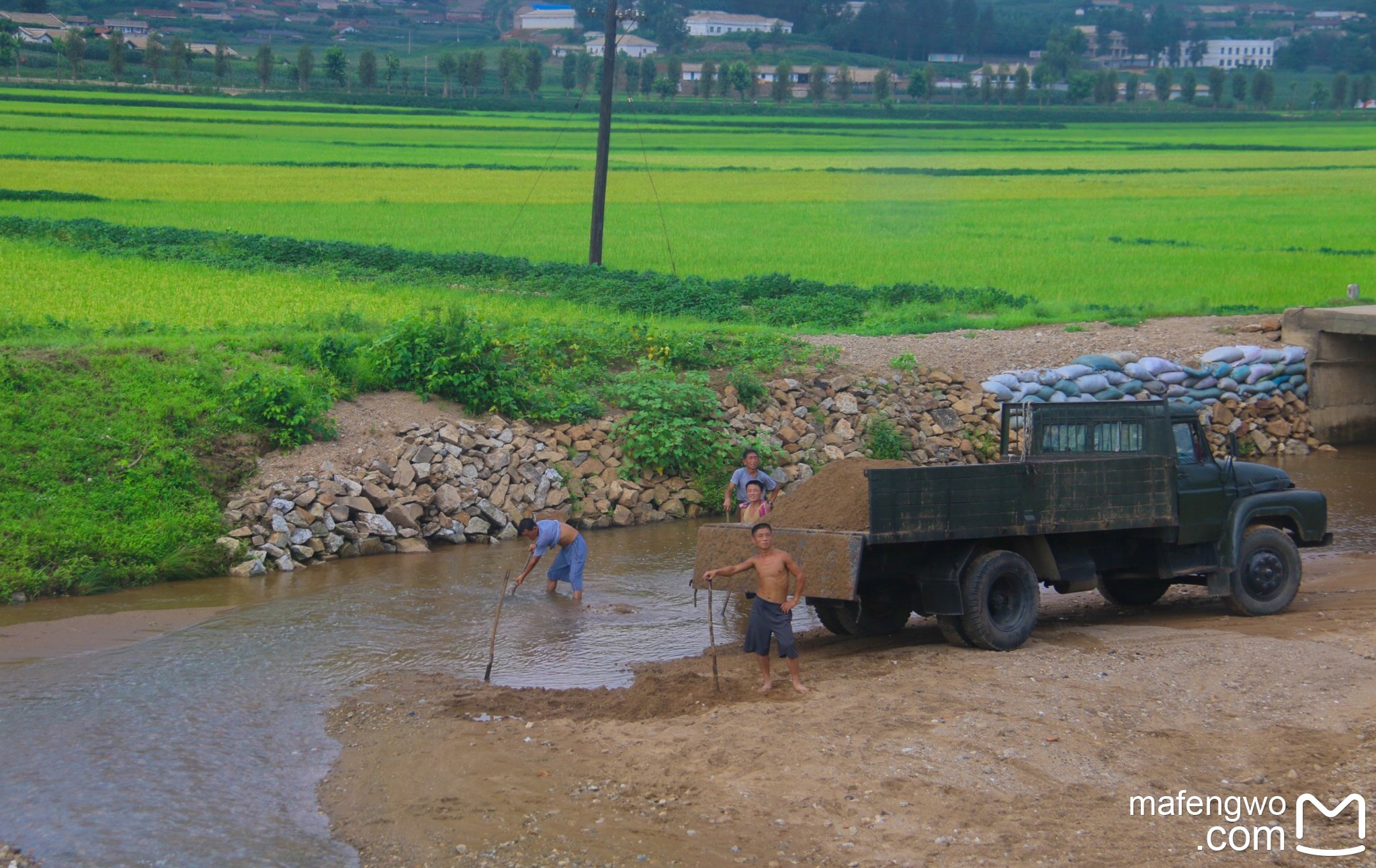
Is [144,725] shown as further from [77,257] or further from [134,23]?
[134,23]

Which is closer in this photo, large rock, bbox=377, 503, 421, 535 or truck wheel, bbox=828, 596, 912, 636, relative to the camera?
truck wheel, bbox=828, 596, 912, 636

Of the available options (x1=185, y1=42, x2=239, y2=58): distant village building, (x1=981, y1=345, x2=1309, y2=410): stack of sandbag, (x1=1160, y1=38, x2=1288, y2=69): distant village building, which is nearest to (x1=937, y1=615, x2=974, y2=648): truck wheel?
(x1=981, y1=345, x2=1309, y2=410): stack of sandbag

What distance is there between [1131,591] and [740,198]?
3520 centimetres

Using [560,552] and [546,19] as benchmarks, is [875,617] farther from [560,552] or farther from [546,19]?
[546,19]

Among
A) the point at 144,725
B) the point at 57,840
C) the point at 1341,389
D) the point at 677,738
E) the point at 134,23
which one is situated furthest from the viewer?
the point at 134,23

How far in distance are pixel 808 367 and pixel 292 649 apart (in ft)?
37.2

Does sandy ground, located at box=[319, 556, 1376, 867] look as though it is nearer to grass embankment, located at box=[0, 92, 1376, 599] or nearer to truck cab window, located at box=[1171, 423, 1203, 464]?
truck cab window, located at box=[1171, 423, 1203, 464]

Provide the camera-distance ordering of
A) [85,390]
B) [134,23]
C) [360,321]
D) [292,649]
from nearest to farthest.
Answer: [292,649] < [85,390] < [360,321] < [134,23]

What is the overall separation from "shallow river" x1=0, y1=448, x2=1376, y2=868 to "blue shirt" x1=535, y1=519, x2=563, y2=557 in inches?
24.0

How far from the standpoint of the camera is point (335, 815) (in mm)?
7871

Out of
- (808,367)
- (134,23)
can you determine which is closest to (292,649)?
(808,367)

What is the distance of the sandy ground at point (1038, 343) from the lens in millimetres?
22312

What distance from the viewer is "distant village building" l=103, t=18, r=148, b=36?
400ft

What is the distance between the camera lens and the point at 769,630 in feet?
32.2
